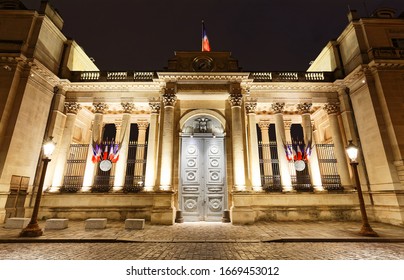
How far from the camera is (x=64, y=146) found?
14.2 m

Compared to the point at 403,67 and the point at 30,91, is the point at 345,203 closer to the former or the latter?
the point at 403,67

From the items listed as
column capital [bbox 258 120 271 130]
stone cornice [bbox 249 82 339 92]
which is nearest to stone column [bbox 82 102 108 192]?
stone cornice [bbox 249 82 339 92]

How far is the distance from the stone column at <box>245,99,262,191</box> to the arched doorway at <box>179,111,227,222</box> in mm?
1794

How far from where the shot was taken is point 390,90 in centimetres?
1272

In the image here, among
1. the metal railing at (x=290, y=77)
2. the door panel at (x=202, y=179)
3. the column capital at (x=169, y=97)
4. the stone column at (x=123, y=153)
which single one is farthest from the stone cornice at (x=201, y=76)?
the door panel at (x=202, y=179)

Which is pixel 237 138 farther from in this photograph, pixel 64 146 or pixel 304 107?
pixel 64 146

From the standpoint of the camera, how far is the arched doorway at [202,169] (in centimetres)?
1309

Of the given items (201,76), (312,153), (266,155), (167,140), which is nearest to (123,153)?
(167,140)

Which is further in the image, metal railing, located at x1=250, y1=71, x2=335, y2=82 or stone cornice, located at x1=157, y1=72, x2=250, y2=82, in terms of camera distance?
metal railing, located at x1=250, y1=71, x2=335, y2=82

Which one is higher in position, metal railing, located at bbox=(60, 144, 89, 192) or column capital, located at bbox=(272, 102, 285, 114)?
column capital, located at bbox=(272, 102, 285, 114)

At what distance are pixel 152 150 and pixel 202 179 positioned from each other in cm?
383

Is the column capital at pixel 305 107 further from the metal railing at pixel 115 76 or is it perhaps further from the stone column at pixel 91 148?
the stone column at pixel 91 148

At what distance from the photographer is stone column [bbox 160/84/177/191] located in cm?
1237

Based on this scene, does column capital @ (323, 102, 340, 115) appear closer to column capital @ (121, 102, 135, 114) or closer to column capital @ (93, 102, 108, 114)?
column capital @ (121, 102, 135, 114)
